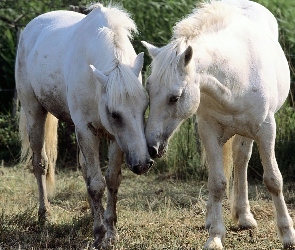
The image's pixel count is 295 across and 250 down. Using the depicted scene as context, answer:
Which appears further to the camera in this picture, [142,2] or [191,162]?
[142,2]

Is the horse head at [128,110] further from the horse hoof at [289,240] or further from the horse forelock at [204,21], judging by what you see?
the horse hoof at [289,240]

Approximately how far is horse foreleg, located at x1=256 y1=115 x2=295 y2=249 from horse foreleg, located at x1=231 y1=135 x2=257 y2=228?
2.35ft

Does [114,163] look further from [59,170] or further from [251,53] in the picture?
[59,170]

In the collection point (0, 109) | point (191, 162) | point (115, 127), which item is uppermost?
point (115, 127)

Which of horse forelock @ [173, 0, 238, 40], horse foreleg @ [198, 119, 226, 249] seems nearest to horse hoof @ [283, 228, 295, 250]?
horse foreleg @ [198, 119, 226, 249]

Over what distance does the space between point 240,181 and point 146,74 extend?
2558 millimetres

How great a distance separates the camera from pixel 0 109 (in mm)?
10414

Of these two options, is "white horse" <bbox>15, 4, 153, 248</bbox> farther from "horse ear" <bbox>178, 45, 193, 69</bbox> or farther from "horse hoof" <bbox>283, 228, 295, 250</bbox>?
"horse hoof" <bbox>283, 228, 295, 250</bbox>

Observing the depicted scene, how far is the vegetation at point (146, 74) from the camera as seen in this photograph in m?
8.30

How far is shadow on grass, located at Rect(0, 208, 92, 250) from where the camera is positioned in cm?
554

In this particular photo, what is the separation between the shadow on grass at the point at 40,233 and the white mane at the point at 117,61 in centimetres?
110

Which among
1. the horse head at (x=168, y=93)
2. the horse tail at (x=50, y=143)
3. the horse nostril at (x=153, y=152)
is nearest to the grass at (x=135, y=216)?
the horse tail at (x=50, y=143)

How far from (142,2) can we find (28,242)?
5.76 m


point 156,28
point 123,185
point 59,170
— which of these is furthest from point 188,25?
point 156,28
